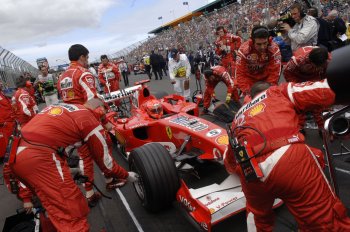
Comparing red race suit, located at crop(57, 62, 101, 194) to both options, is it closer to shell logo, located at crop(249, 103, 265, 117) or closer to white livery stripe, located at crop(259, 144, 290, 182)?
shell logo, located at crop(249, 103, 265, 117)

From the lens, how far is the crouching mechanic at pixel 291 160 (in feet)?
6.46

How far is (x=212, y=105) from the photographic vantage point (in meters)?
8.01

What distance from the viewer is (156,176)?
3371mm

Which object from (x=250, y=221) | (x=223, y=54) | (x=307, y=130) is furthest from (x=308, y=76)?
(x=223, y=54)

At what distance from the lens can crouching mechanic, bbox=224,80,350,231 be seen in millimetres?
1970

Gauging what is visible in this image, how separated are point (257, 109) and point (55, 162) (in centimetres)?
166

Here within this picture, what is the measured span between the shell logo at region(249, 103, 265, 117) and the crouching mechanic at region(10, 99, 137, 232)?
1439mm

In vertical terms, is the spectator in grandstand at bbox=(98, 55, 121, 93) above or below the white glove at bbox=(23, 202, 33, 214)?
above

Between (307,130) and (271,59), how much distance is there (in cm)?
137

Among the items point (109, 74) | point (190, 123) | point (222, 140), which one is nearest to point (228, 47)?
point (109, 74)

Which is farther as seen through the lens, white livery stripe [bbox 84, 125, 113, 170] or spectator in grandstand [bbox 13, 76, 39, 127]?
spectator in grandstand [bbox 13, 76, 39, 127]

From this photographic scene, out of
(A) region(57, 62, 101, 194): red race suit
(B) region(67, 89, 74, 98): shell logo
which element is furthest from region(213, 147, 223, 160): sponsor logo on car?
(B) region(67, 89, 74, 98): shell logo

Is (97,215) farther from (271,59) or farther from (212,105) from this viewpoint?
(212,105)

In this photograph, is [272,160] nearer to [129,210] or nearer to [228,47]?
[129,210]
